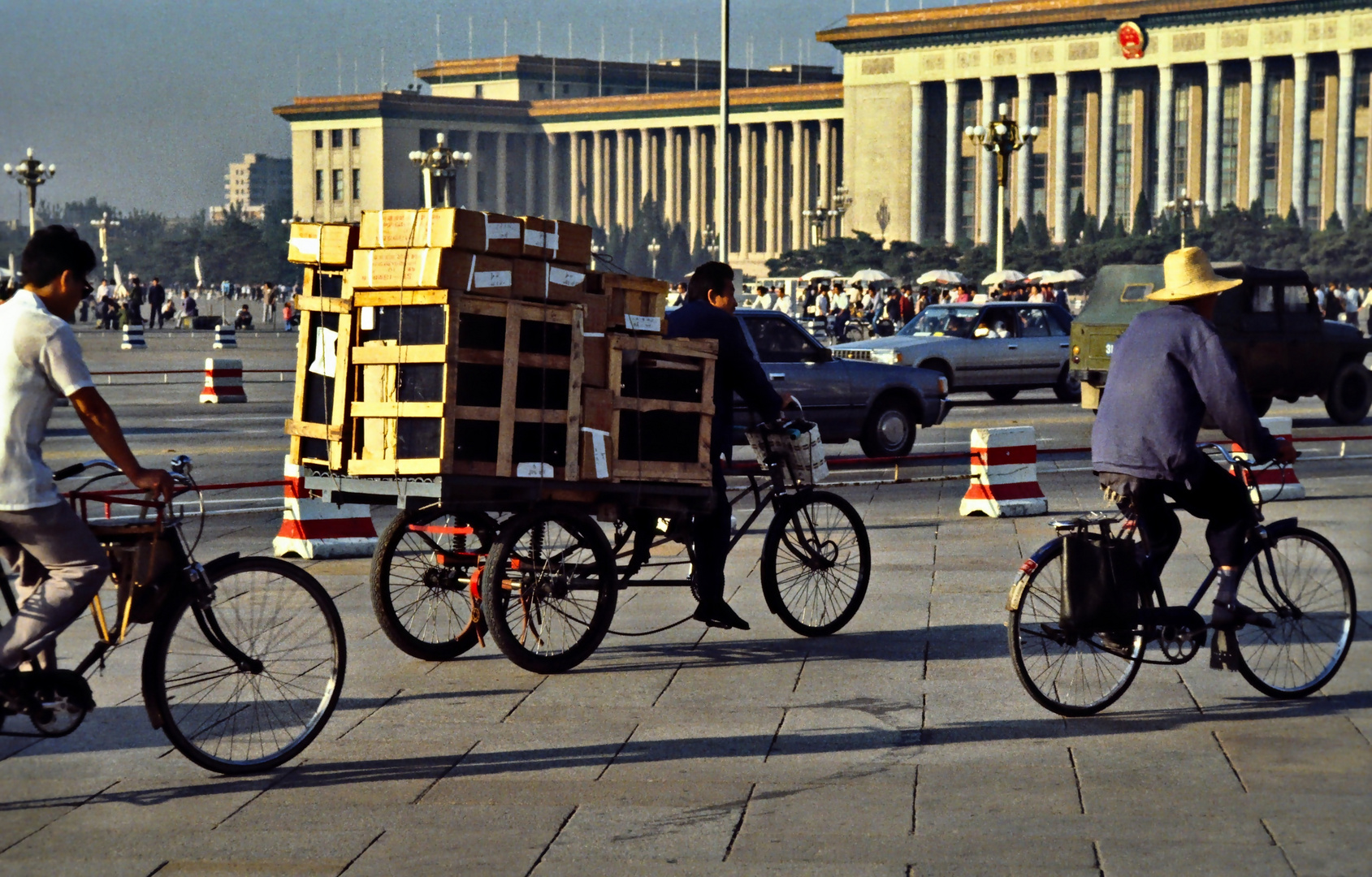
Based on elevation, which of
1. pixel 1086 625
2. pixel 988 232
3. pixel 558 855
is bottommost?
pixel 558 855

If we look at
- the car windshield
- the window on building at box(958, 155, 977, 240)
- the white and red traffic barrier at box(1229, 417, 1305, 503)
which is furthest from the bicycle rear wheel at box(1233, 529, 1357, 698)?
the window on building at box(958, 155, 977, 240)

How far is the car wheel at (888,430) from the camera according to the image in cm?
1995

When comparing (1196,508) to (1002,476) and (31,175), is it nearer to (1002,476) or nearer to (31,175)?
(1002,476)

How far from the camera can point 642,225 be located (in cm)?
14212

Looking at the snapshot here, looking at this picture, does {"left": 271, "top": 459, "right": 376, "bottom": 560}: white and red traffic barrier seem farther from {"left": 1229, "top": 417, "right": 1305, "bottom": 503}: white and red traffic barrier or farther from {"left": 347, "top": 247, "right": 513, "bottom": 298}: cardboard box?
{"left": 1229, "top": 417, "right": 1305, "bottom": 503}: white and red traffic barrier

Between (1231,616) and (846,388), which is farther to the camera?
(846,388)

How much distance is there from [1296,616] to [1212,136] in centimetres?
10314

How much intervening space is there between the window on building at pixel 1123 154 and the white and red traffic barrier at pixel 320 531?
336 feet

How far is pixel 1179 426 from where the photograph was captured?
22.9ft

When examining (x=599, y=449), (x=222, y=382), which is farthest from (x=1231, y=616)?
(x=222, y=382)

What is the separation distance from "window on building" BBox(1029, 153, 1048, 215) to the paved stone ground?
110227mm

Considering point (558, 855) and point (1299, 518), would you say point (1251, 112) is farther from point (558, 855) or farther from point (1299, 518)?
point (558, 855)

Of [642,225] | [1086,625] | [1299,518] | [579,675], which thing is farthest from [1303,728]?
[642,225]

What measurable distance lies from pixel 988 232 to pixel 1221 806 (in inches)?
4308
